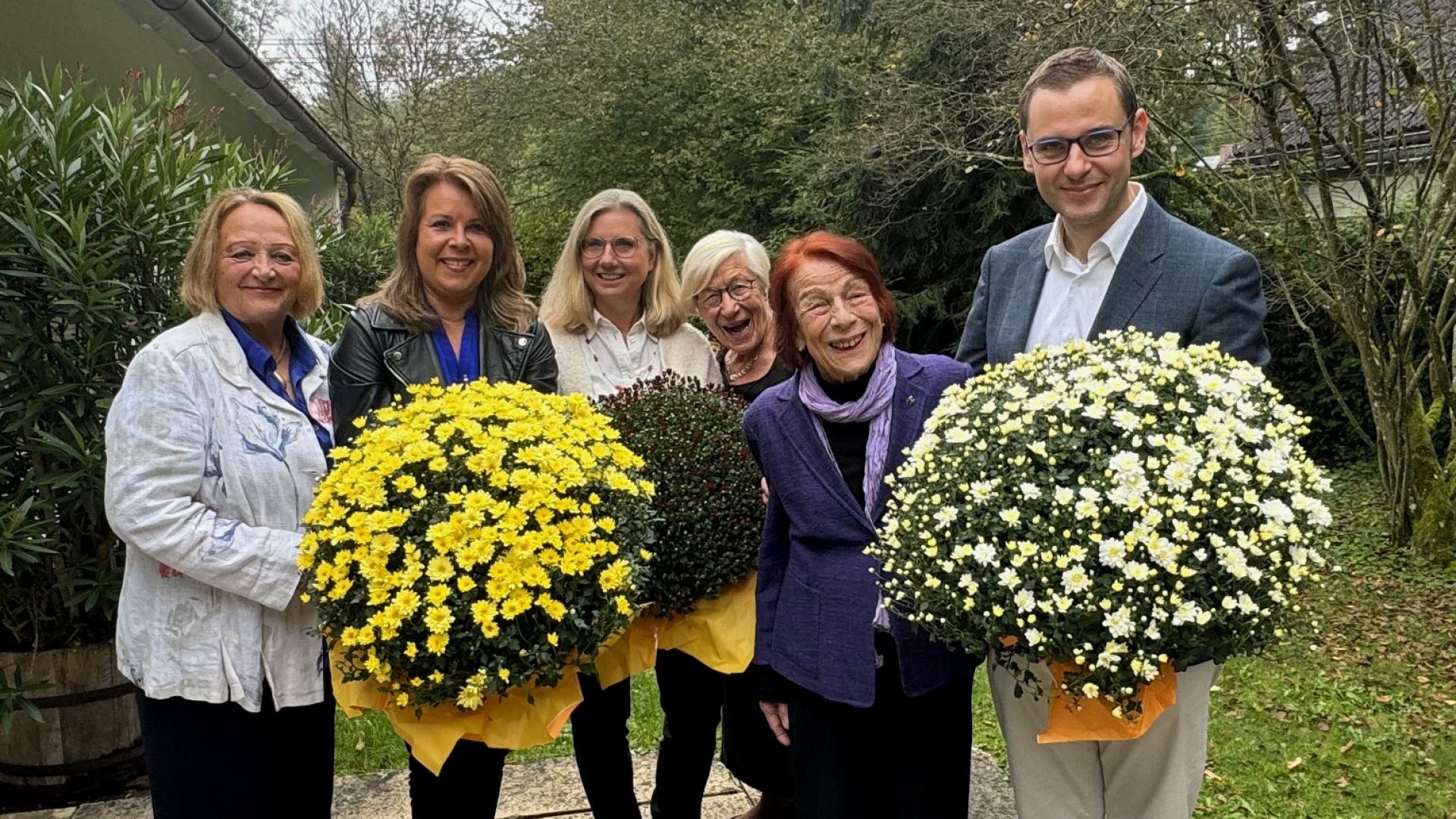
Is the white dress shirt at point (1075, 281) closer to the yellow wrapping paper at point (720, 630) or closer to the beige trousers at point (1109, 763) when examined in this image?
the beige trousers at point (1109, 763)

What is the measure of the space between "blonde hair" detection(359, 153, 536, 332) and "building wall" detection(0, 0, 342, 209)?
2674 millimetres

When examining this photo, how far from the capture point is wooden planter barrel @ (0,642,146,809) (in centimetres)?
429

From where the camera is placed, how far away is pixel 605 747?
3.28 m

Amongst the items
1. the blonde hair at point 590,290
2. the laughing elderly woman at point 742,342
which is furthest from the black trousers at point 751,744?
the blonde hair at point 590,290

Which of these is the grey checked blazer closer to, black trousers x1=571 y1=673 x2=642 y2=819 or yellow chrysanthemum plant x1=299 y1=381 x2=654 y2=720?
yellow chrysanthemum plant x1=299 y1=381 x2=654 y2=720

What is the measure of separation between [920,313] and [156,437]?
38.3ft

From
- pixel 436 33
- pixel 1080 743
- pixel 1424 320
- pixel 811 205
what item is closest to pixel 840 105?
pixel 811 205

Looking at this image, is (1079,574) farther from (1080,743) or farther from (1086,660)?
(1080,743)

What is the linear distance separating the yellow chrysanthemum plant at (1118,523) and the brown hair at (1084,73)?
A: 71 centimetres

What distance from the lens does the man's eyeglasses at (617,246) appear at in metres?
3.44

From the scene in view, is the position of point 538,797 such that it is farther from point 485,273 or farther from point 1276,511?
point 1276,511

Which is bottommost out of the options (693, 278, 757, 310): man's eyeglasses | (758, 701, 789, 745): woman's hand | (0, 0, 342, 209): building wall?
(758, 701, 789, 745): woman's hand

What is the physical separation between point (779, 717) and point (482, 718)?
0.87 m

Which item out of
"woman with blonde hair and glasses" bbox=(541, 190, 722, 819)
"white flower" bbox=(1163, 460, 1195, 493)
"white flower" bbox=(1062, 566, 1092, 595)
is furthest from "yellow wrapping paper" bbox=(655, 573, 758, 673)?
"white flower" bbox=(1163, 460, 1195, 493)
